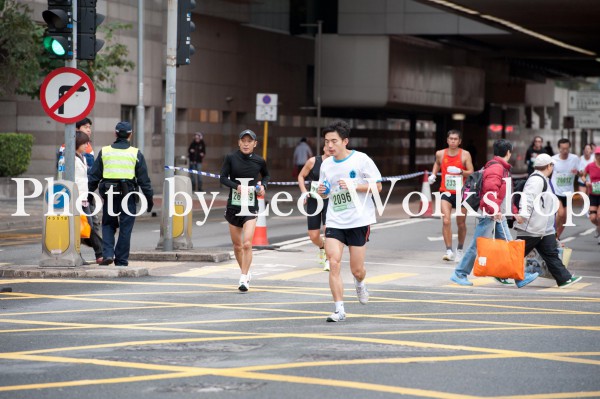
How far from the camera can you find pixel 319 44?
45750 mm

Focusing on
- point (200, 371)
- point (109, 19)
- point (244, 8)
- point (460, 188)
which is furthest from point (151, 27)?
point (200, 371)

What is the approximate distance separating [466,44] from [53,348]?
45.7 meters

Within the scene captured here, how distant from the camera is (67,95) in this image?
641 inches

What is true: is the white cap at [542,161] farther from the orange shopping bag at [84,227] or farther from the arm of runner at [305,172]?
the orange shopping bag at [84,227]

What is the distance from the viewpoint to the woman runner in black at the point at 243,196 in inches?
579

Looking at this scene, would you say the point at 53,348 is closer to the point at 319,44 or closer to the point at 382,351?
the point at 382,351

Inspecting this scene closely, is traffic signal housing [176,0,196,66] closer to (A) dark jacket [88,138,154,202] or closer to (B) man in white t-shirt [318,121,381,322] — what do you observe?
(A) dark jacket [88,138,154,202]

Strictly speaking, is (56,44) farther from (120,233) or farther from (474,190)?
(474,190)

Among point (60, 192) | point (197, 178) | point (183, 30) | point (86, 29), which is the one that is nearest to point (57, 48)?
point (86, 29)

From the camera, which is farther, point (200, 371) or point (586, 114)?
point (586, 114)

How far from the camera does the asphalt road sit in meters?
8.66

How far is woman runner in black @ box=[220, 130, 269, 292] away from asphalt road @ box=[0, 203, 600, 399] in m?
0.43

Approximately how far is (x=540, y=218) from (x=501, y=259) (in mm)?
773

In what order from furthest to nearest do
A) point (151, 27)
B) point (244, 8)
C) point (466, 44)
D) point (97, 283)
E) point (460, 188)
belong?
point (466, 44), point (244, 8), point (151, 27), point (460, 188), point (97, 283)
